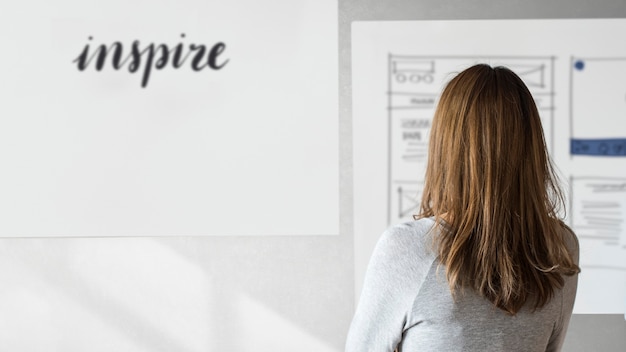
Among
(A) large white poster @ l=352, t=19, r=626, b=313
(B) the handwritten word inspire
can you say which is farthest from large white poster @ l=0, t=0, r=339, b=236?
(A) large white poster @ l=352, t=19, r=626, b=313

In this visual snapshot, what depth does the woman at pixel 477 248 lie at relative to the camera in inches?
43.3

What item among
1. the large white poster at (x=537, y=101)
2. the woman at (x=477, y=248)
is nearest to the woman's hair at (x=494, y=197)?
the woman at (x=477, y=248)

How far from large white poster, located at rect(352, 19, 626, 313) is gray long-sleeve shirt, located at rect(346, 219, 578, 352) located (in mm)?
1337

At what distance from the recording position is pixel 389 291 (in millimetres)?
1114

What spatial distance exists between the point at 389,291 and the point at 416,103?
144cm

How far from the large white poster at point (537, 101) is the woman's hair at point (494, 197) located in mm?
1309

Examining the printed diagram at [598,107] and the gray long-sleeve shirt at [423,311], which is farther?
the printed diagram at [598,107]

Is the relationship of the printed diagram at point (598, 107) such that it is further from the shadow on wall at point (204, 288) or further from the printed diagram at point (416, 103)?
the shadow on wall at point (204, 288)

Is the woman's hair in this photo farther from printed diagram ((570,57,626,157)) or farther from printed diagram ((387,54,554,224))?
printed diagram ((570,57,626,157))

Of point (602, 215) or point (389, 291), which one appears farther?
point (602, 215)

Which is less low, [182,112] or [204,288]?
[182,112]

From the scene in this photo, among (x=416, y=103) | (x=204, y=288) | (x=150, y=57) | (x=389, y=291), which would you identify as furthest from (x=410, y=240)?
(x=150, y=57)

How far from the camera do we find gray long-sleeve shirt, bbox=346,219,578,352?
1.10 meters

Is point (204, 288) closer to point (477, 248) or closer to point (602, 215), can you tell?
point (602, 215)
